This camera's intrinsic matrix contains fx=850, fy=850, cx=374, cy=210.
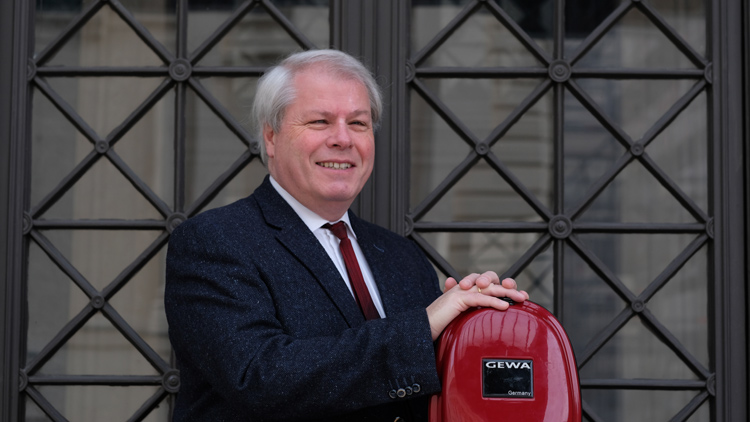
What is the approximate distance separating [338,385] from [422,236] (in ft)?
4.29

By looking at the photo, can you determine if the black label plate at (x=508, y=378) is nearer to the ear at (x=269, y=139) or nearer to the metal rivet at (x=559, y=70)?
the ear at (x=269, y=139)

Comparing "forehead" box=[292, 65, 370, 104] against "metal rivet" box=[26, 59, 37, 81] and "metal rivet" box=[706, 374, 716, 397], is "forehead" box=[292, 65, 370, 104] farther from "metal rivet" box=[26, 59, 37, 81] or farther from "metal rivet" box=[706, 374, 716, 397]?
"metal rivet" box=[706, 374, 716, 397]

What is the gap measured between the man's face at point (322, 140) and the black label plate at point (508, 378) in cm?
62

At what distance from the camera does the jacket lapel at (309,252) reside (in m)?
2.01

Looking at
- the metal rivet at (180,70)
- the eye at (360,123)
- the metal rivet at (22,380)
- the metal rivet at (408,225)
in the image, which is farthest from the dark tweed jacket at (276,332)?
the metal rivet at (22,380)

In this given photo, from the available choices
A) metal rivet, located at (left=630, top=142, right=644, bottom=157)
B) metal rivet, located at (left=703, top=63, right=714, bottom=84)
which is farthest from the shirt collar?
metal rivet, located at (left=703, top=63, right=714, bottom=84)

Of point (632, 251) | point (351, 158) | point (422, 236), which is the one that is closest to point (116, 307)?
point (422, 236)

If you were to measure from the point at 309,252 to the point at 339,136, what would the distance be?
11.7 inches

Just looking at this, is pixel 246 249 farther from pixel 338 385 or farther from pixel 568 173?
pixel 568 173

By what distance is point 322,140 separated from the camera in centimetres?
210

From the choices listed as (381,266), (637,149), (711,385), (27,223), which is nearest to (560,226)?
(637,149)

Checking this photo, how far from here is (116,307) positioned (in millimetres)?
3033

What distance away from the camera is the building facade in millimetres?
2986

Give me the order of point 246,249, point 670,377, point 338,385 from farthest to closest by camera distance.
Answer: point 670,377 → point 246,249 → point 338,385
